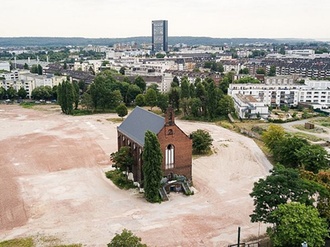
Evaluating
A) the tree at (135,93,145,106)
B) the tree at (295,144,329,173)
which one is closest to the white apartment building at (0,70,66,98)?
the tree at (135,93,145,106)

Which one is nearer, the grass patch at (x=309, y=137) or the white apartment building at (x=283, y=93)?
the grass patch at (x=309, y=137)

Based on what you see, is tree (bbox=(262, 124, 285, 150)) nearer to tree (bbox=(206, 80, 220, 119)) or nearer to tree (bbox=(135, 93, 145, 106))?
tree (bbox=(206, 80, 220, 119))

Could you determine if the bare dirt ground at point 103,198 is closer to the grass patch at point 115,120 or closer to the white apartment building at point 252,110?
the grass patch at point 115,120

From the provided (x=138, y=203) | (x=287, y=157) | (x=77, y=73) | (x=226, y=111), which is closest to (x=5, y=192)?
(x=138, y=203)

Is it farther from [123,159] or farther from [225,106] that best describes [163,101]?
[123,159]

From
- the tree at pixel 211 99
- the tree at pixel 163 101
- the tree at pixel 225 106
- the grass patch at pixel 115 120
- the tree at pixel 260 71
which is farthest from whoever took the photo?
the tree at pixel 260 71

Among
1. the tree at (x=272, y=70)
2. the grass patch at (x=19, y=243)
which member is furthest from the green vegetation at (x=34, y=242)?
the tree at (x=272, y=70)
